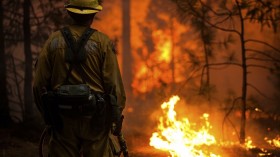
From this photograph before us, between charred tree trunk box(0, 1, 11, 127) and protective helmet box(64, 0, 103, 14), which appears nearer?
protective helmet box(64, 0, 103, 14)

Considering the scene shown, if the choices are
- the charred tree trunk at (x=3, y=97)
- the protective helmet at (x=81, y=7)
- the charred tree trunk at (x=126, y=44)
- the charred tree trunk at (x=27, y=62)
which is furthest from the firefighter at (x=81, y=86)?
the charred tree trunk at (x=126, y=44)

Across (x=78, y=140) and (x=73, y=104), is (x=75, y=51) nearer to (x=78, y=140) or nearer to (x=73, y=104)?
(x=73, y=104)

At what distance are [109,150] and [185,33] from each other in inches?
809

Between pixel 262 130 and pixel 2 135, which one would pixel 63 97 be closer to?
pixel 2 135

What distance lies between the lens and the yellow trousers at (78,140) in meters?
3.86

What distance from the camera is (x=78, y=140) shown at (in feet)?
12.8

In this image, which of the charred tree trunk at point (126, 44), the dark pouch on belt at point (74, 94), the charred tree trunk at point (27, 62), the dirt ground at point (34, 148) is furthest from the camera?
the charred tree trunk at point (126, 44)

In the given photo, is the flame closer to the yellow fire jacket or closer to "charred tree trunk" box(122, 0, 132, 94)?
the yellow fire jacket

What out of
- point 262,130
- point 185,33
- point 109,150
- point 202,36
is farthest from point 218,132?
point 185,33

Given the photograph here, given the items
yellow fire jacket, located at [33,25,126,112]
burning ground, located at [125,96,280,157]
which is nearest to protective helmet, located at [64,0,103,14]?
yellow fire jacket, located at [33,25,126,112]

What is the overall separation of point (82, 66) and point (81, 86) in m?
0.21

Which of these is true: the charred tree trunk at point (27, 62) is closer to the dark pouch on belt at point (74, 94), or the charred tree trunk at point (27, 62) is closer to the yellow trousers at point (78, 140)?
the yellow trousers at point (78, 140)

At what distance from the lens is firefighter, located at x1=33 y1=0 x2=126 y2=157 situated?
3787 millimetres

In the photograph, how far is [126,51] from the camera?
86.9 feet
